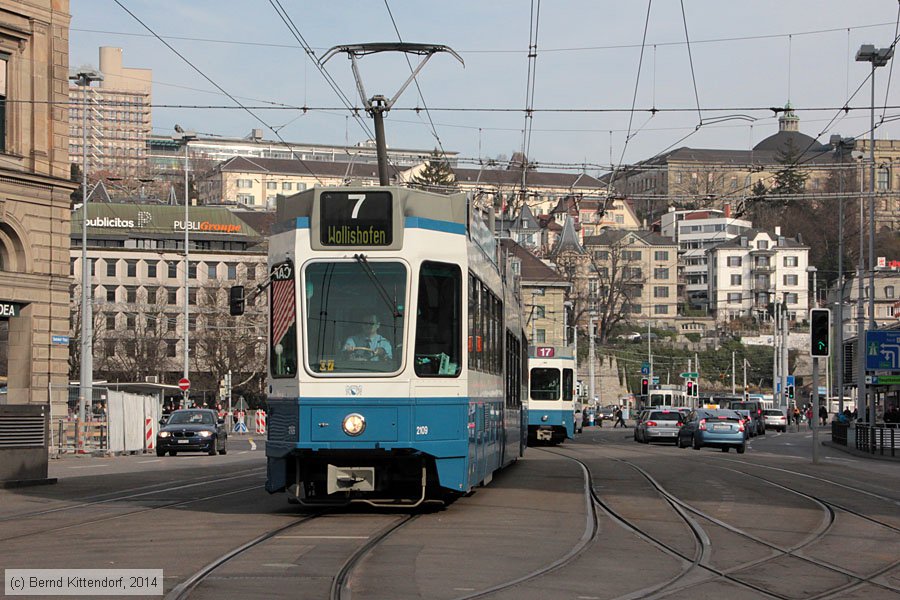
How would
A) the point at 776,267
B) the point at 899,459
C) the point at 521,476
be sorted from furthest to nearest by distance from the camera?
the point at 776,267 → the point at 899,459 → the point at 521,476

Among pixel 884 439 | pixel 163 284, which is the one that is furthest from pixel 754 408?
pixel 163 284

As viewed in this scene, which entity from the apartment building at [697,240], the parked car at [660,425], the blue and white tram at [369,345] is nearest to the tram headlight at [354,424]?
the blue and white tram at [369,345]

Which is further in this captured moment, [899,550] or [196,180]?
[196,180]

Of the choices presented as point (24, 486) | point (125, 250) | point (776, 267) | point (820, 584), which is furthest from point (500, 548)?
point (776, 267)

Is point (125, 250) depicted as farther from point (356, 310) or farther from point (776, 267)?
point (356, 310)

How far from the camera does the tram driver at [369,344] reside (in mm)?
14875

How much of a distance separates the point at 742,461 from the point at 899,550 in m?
21.3

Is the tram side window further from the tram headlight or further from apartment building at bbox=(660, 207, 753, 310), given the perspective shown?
apartment building at bbox=(660, 207, 753, 310)

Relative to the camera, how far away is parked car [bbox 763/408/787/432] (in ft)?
254

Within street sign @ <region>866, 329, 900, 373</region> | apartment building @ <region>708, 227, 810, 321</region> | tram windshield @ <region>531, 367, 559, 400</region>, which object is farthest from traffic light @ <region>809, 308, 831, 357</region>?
apartment building @ <region>708, 227, 810, 321</region>

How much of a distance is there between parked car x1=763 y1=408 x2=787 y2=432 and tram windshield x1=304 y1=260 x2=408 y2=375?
2559 inches

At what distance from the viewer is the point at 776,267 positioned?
14450 centimetres

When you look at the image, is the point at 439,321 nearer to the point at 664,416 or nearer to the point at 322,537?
the point at 322,537

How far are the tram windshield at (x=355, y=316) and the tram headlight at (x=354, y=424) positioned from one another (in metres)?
0.50
